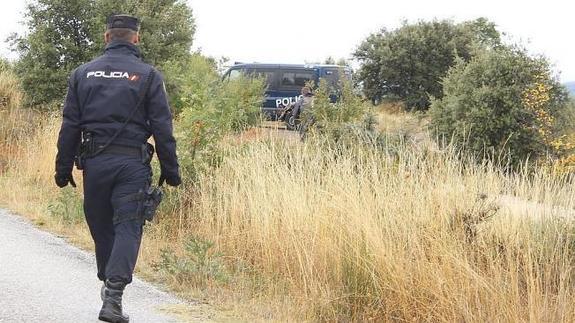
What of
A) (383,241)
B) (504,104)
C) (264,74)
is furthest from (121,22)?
(264,74)

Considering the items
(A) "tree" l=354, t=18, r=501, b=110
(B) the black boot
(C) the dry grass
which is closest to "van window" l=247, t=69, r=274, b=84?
(A) "tree" l=354, t=18, r=501, b=110

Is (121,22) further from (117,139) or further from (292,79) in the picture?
(292,79)

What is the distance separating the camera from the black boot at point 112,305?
4785 millimetres

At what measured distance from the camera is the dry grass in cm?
541

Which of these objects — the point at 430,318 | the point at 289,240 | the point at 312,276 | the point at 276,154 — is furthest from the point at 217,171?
the point at 430,318

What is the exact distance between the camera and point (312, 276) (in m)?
6.18

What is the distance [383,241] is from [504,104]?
44.4 ft

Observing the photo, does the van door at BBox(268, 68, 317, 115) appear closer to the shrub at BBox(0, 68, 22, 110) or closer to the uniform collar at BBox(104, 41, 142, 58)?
the shrub at BBox(0, 68, 22, 110)

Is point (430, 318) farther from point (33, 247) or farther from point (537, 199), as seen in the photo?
point (33, 247)

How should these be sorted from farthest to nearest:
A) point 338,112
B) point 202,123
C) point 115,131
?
point 338,112, point 202,123, point 115,131

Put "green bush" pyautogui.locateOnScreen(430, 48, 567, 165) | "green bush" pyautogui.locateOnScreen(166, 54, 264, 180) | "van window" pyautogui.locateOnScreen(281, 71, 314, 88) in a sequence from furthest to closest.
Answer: "van window" pyautogui.locateOnScreen(281, 71, 314, 88) < "green bush" pyautogui.locateOnScreen(430, 48, 567, 165) < "green bush" pyautogui.locateOnScreen(166, 54, 264, 180)

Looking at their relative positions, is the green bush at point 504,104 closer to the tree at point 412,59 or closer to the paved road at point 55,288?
the paved road at point 55,288

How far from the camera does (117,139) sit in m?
4.80

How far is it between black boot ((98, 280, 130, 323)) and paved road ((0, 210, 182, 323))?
301 mm
